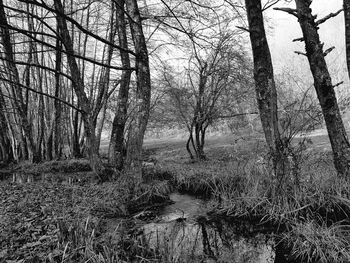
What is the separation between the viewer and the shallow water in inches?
103

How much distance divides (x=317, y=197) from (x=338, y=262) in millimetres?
1168

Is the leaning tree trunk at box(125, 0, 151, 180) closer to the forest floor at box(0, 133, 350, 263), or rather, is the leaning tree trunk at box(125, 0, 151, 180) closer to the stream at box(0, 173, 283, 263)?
the forest floor at box(0, 133, 350, 263)

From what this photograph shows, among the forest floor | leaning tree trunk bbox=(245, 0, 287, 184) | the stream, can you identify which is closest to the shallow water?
the stream

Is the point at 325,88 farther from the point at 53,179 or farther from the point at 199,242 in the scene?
the point at 53,179

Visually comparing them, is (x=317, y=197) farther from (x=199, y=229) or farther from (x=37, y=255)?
(x=37, y=255)

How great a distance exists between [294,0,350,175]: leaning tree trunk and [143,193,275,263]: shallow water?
173 cm

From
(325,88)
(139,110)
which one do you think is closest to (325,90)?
(325,88)

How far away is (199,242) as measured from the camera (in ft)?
9.78

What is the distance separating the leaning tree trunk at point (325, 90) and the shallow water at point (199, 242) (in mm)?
1729

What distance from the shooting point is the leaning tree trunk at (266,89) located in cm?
336

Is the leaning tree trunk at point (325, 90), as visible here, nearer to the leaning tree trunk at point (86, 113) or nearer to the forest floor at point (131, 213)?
the forest floor at point (131, 213)

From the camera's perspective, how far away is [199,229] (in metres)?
3.37

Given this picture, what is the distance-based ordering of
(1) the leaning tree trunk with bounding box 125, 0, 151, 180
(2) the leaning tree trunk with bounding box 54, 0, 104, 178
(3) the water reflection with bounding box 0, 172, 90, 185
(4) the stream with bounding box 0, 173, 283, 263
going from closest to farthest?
(4) the stream with bounding box 0, 173, 283, 263 < (1) the leaning tree trunk with bounding box 125, 0, 151, 180 < (2) the leaning tree trunk with bounding box 54, 0, 104, 178 < (3) the water reflection with bounding box 0, 172, 90, 185

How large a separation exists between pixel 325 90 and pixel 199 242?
2.90 meters
